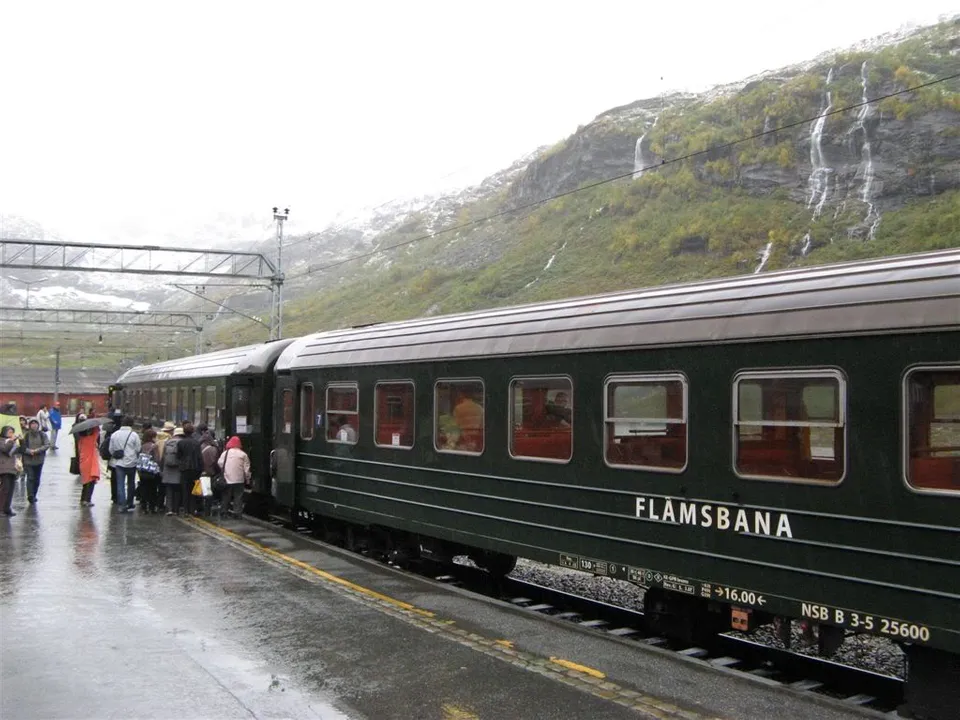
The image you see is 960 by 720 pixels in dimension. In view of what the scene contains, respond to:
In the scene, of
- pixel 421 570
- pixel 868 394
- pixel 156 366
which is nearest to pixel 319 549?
pixel 421 570

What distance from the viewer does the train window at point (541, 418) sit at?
29.5 ft

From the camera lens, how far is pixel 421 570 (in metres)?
12.8

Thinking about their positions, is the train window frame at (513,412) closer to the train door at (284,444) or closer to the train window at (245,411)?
the train door at (284,444)

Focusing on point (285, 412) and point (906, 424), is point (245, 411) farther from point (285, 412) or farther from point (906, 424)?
point (906, 424)

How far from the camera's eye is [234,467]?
16.4m

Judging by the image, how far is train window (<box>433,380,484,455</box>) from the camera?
404 inches

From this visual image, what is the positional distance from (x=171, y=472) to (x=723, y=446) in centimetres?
1173

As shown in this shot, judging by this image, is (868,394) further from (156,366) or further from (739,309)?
(156,366)

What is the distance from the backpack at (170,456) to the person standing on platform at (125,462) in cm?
89

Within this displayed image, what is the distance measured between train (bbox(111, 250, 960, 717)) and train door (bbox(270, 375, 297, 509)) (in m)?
2.83

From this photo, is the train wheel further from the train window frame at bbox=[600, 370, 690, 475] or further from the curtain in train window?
the curtain in train window

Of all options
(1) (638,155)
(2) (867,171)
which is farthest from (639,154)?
(2) (867,171)

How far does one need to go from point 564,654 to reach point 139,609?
Answer: 13.9 feet

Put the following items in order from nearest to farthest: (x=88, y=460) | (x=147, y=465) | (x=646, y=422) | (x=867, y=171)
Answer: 1. (x=646, y=422)
2. (x=147, y=465)
3. (x=88, y=460)
4. (x=867, y=171)
